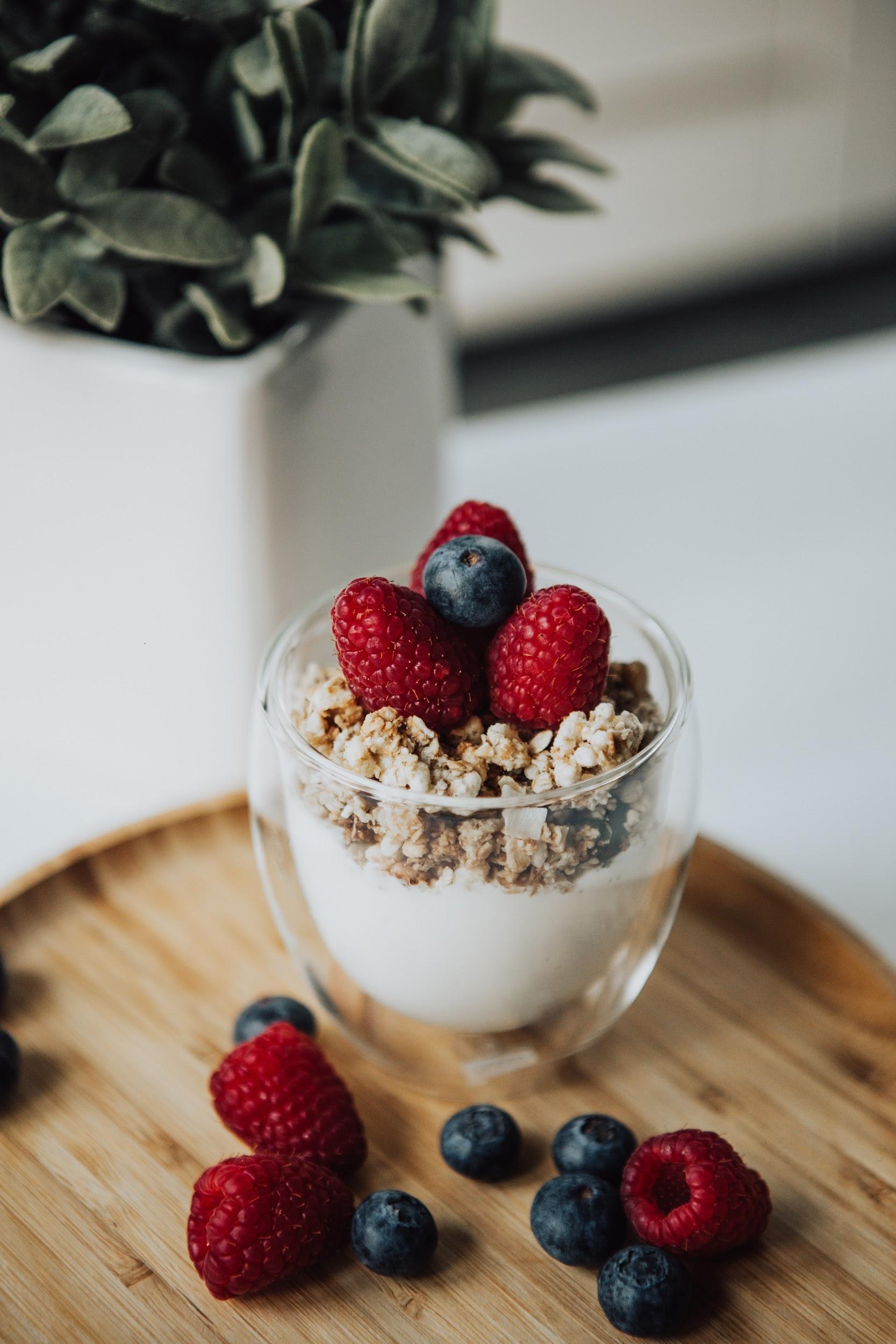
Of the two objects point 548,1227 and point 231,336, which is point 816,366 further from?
point 548,1227

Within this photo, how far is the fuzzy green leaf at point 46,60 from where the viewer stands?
816mm

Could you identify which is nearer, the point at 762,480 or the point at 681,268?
the point at 762,480

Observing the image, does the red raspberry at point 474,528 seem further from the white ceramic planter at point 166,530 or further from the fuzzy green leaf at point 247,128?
the fuzzy green leaf at point 247,128

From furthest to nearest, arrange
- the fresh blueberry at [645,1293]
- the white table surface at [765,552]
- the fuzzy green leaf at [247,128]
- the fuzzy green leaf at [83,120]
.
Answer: the white table surface at [765,552]
the fuzzy green leaf at [247,128]
the fuzzy green leaf at [83,120]
the fresh blueberry at [645,1293]

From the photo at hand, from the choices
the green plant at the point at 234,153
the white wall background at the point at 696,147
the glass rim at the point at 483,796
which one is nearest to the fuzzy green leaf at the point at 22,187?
the green plant at the point at 234,153

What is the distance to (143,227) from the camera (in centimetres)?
86

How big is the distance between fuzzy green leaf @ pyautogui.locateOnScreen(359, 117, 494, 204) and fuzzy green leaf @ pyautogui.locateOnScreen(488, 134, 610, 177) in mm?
129

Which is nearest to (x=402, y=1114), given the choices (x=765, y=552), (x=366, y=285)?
(x=366, y=285)

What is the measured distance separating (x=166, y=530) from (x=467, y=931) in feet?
1.40

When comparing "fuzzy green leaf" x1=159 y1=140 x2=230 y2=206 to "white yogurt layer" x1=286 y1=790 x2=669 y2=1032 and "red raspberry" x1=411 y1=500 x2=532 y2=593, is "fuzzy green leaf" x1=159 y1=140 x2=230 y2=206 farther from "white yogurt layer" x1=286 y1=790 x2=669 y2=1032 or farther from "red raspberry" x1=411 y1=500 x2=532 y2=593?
"white yogurt layer" x1=286 y1=790 x2=669 y2=1032

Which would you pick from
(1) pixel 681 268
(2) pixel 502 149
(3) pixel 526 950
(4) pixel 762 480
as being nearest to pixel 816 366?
(4) pixel 762 480

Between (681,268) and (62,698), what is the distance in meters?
2.01

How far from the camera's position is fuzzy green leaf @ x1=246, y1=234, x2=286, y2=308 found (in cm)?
88

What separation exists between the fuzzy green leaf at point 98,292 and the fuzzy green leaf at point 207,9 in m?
0.18
